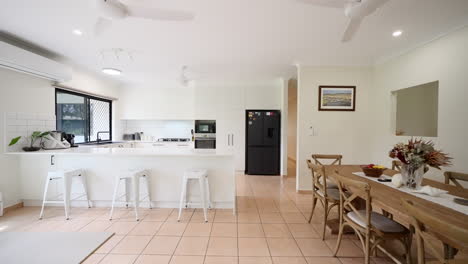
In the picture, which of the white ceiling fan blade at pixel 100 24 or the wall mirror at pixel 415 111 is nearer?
the white ceiling fan blade at pixel 100 24

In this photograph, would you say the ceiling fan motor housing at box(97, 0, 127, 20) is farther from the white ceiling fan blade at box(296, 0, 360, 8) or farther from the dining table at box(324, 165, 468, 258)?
the dining table at box(324, 165, 468, 258)

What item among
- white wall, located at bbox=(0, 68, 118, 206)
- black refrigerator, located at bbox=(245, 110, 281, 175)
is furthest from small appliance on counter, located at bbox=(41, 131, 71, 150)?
black refrigerator, located at bbox=(245, 110, 281, 175)

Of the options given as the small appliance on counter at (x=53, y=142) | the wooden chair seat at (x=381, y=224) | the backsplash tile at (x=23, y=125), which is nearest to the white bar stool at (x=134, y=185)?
the small appliance on counter at (x=53, y=142)

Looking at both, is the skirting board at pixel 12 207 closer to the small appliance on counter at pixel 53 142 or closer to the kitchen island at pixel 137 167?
the kitchen island at pixel 137 167

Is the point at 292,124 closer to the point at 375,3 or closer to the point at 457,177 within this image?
the point at 457,177

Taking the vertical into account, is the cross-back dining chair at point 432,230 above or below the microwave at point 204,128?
below

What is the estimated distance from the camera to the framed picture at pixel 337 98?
360 centimetres

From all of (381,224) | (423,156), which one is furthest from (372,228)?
(423,156)

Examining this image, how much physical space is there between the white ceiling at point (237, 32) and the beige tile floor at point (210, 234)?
2372 mm

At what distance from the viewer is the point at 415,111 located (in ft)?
11.1

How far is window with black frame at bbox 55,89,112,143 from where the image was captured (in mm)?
3652

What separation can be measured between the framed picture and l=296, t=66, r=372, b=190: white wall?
0.26 ft

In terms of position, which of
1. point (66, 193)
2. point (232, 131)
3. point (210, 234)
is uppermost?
point (232, 131)

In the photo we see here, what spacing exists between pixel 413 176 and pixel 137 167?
11.1 feet
